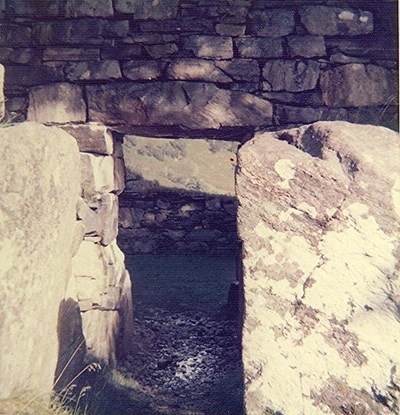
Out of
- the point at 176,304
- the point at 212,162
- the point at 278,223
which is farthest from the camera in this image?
the point at 212,162

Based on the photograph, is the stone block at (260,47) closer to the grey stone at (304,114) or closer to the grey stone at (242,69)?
the grey stone at (242,69)

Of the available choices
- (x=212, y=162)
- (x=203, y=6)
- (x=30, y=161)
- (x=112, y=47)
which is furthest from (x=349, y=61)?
(x=212, y=162)

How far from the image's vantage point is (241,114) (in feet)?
12.3

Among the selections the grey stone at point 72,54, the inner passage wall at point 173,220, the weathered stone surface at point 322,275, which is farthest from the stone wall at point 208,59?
the inner passage wall at point 173,220

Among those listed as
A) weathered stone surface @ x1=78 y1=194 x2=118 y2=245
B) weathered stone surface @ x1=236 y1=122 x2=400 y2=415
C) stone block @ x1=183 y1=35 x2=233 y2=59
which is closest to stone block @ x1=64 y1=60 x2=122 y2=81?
stone block @ x1=183 y1=35 x2=233 y2=59

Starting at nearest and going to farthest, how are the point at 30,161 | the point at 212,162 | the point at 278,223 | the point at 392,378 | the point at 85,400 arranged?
1. the point at 392,378
2. the point at 278,223
3. the point at 30,161
4. the point at 85,400
5. the point at 212,162

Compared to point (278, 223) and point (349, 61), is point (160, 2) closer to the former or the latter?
point (349, 61)

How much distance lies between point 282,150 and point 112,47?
2.23 m

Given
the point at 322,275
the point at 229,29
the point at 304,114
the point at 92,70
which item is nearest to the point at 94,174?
the point at 92,70

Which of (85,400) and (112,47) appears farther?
(112,47)

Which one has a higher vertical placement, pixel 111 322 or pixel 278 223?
pixel 278 223

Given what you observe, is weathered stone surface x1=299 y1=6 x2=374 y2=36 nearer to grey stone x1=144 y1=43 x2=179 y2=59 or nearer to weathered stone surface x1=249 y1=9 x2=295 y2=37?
weathered stone surface x1=249 y1=9 x2=295 y2=37

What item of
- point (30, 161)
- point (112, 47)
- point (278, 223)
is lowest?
point (278, 223)

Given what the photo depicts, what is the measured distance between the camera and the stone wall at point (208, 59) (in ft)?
12.1
